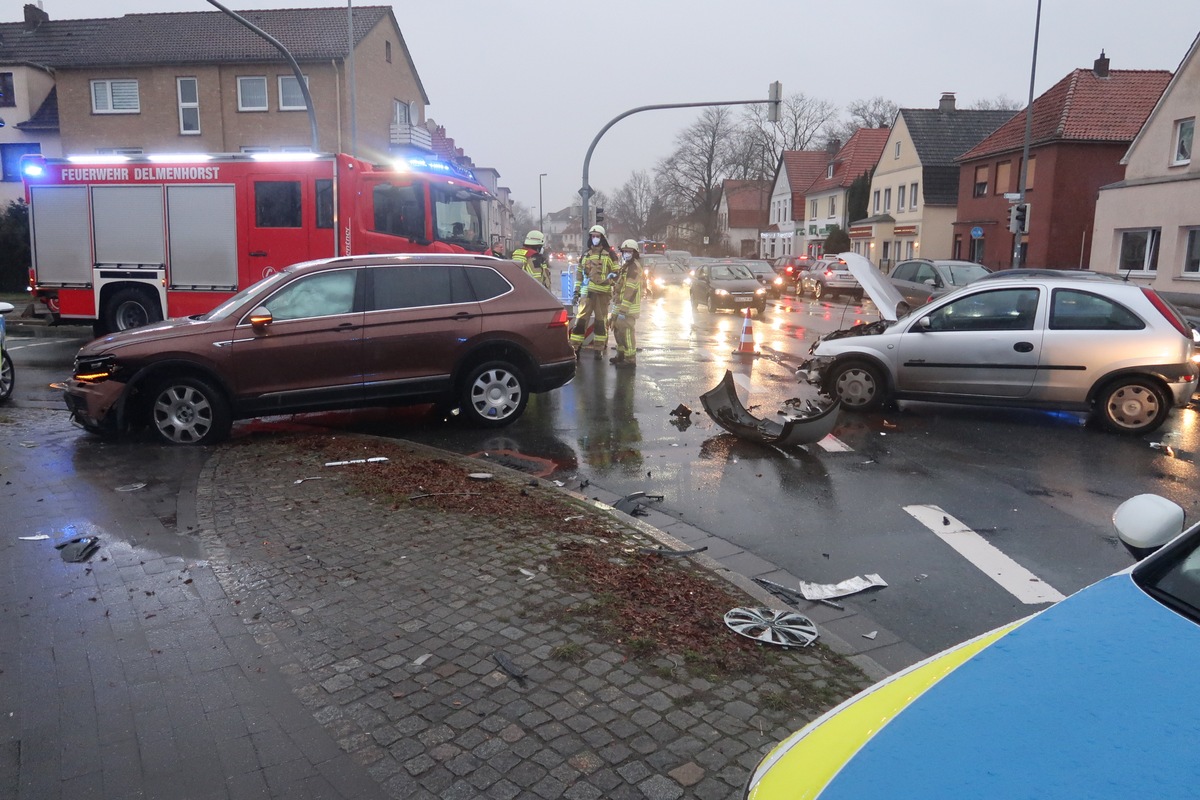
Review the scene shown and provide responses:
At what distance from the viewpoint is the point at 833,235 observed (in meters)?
59.0

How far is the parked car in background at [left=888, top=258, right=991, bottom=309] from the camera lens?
21.7 metres

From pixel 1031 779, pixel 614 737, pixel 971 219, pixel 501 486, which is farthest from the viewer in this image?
pixel 971 219

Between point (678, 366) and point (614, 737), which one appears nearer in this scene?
point (614, 737)

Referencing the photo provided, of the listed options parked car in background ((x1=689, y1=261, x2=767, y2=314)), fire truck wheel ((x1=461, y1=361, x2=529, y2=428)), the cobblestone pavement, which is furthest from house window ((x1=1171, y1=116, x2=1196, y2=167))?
the cobblestone pavement

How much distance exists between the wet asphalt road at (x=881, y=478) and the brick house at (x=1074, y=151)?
2830cm

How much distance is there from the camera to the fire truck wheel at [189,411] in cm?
838

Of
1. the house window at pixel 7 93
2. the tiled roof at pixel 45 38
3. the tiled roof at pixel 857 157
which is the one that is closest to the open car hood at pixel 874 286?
the tiled roof at pixel 45 38

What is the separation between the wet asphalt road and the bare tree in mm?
82266

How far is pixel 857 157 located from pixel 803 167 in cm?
1292

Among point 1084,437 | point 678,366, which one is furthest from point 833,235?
point 1084,437

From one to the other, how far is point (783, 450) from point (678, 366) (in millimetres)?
5833

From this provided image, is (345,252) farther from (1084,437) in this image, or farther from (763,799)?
(763,799)

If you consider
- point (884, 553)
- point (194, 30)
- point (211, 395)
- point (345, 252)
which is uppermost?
point (194, 30)

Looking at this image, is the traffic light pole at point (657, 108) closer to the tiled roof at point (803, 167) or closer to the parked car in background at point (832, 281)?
the parked car in background at point (832, 281)
